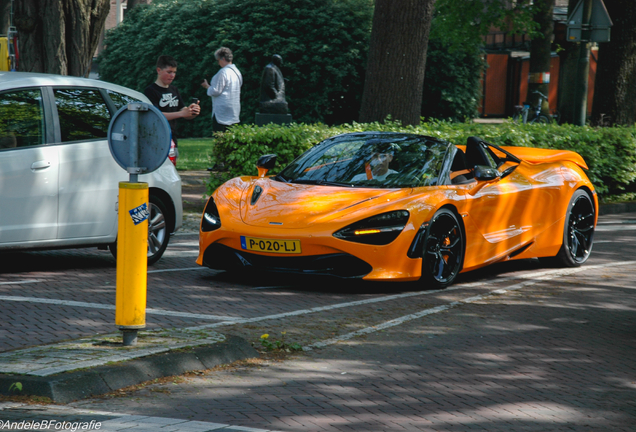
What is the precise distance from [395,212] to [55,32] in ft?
22.7

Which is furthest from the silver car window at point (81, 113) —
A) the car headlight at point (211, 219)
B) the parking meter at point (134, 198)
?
the parking meter at point (134, 198)

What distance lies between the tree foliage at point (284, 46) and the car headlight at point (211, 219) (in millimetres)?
16728

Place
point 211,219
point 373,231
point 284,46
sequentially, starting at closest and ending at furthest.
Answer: point 373,231, point 211,219, point 284,46

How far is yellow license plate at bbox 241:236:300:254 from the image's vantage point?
728cm

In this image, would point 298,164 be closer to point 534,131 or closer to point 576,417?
point 576,417

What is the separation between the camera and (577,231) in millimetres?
9547

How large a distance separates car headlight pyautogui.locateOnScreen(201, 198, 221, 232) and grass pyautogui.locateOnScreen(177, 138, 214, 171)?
30.1ft

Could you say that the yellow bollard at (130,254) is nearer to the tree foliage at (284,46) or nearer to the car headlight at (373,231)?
the car headlight at (373,231)

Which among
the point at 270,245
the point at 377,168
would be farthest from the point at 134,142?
the point at 377,168

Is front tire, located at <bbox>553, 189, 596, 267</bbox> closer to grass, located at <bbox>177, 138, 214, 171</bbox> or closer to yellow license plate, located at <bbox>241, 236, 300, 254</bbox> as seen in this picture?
yellow license plate, located at <bbox>241, 236, 300, 254</bbox>

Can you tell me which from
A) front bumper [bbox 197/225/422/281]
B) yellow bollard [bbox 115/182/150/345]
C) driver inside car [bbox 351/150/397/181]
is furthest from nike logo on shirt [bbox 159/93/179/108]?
yellow bollard [bbox 115/182/150/345]

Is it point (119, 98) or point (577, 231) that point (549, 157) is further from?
point (119, 98)

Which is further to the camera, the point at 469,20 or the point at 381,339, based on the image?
the point at 469,20

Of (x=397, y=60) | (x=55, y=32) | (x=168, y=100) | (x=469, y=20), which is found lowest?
(x=168, y=100)
